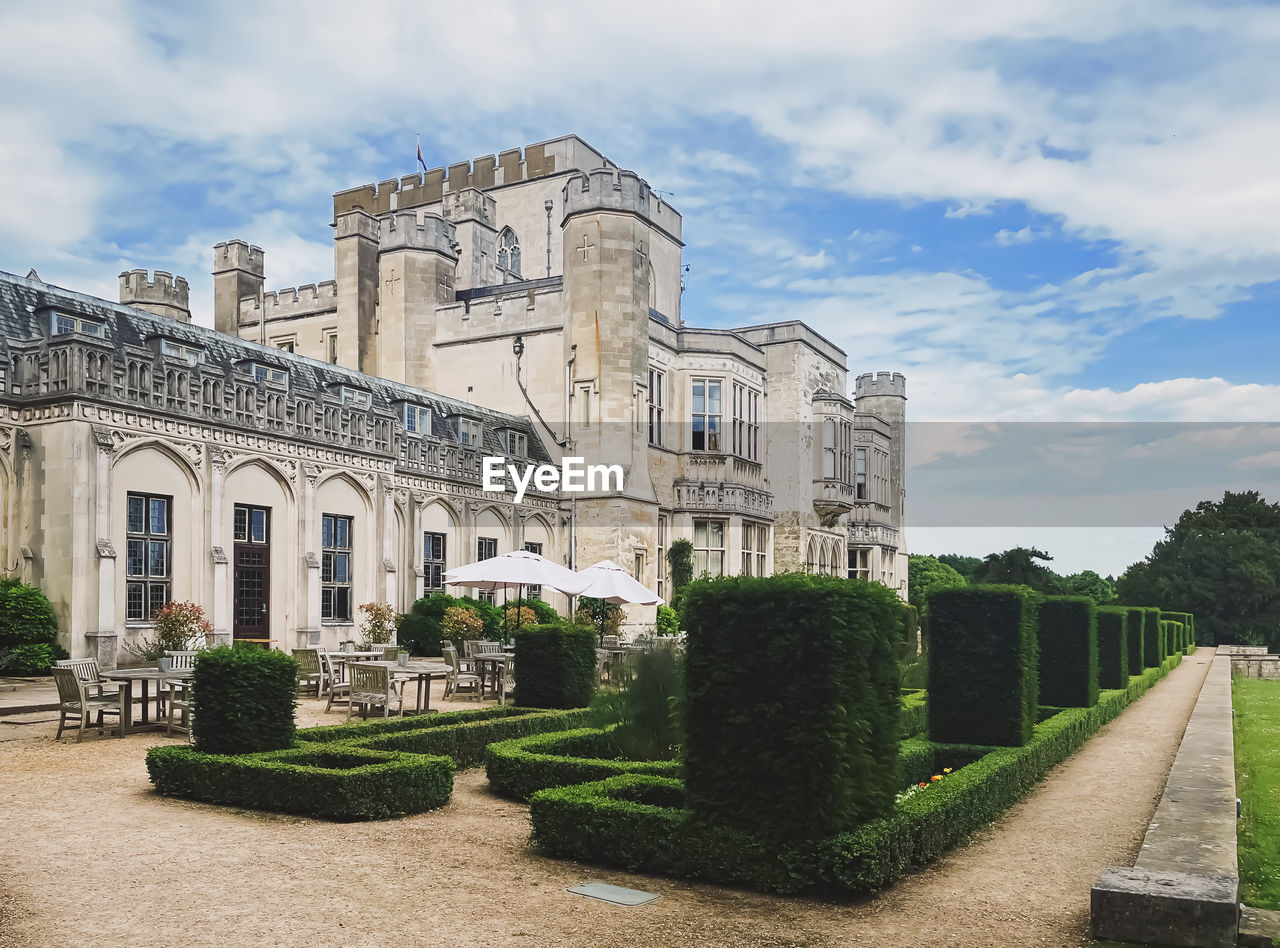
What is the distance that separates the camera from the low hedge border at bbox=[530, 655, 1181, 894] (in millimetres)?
7086

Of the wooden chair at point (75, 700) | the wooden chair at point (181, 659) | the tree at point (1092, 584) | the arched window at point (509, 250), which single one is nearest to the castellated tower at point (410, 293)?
the arched window at point (509, 250)

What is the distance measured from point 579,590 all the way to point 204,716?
9.70 m

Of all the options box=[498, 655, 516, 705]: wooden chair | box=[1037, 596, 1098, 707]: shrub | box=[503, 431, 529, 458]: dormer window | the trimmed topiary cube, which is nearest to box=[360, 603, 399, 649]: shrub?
box=[498, 655, 516, 705]: wooden chair

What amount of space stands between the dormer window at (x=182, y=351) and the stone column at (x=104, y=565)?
344cm

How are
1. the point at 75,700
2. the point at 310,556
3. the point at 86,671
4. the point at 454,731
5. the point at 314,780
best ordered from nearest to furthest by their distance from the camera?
the point at 314,780, the point at 454,731, the point at 75,700, the point at 86,671, the point at 310,556

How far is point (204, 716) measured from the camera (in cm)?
1051

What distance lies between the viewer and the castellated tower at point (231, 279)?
1580 inches

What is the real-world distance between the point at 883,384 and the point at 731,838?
4993cm

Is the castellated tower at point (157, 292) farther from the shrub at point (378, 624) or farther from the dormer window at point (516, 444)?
the shrub at point (378, 624)

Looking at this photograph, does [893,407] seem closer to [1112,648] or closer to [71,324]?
[1112,648]

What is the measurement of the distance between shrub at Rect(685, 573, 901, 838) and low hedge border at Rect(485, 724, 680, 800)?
174 cm

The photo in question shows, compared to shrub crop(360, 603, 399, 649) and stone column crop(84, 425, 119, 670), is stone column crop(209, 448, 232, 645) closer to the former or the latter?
stone column crop(84, 425, 119, 670)

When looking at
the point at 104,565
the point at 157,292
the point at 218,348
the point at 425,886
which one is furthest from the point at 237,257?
the point at 425,886

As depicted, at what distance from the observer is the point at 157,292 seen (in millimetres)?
35812
